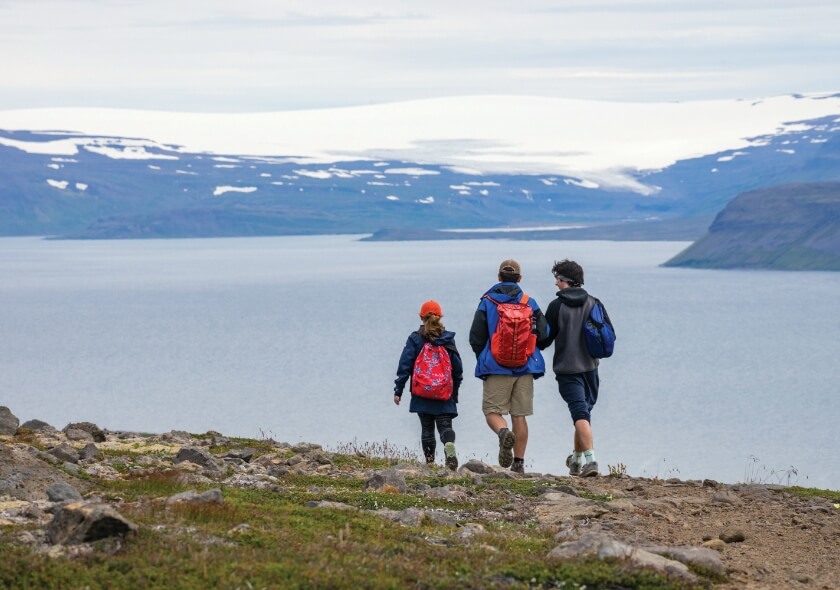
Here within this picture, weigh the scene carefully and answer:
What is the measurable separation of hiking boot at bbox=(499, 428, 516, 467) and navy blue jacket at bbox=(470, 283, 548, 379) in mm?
735

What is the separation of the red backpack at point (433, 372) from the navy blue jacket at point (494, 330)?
1.38ft

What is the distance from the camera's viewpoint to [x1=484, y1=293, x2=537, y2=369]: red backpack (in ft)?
47.3

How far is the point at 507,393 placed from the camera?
1495 cm

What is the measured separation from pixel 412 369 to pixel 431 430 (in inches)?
41.5

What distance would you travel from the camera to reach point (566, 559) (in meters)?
8.96

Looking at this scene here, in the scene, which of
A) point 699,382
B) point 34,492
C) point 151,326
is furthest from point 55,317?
point 34,492

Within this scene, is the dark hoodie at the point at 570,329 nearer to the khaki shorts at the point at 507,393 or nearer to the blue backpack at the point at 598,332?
the blue backpack at the point at 598,332

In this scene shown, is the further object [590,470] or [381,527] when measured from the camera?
[590,470]

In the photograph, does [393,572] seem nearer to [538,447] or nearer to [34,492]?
[34,492]

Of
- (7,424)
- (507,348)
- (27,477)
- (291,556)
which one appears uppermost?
(507,348)

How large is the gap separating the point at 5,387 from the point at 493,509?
240 feet

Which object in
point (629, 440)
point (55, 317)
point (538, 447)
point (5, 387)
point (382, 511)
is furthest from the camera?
point (55, 317)

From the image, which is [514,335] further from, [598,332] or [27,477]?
[27,477]

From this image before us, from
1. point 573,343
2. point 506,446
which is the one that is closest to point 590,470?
point 506,446
